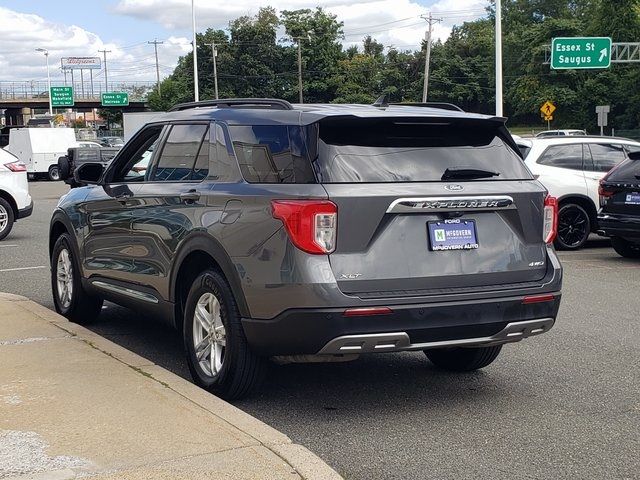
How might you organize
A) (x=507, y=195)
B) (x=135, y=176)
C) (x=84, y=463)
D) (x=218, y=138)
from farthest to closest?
(x=135, y=176) → (x=218, y=138) → (x=507, y=195) → (x=84, y=463)

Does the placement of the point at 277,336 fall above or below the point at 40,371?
above

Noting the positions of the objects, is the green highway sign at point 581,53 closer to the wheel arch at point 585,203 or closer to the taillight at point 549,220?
the wheel arch at point 585,203

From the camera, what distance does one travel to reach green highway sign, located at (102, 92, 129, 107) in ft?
340

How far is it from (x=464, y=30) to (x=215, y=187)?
11611 cm

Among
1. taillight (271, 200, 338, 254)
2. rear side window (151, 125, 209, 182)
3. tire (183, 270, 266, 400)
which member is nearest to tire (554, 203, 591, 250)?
rear side window (151, 125, 209, 182)

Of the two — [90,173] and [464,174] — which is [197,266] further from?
[90,173]

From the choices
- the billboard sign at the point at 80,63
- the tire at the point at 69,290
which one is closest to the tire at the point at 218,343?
the tire at the point at 69,290

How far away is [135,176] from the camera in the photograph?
6973mm

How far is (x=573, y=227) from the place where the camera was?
14.1m

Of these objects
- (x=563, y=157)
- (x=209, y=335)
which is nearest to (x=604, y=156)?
(x=563, y=157)

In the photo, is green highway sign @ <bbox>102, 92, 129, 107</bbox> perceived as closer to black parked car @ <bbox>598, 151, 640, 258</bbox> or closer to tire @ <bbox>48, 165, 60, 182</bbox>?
tire @ <bbox>48, 165, 60, 182</bbox>

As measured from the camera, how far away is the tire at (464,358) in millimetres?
6281

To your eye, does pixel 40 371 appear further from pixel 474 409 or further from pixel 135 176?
pixel 474 409

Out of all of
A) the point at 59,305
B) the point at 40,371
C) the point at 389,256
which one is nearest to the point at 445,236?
the point at 389,256
